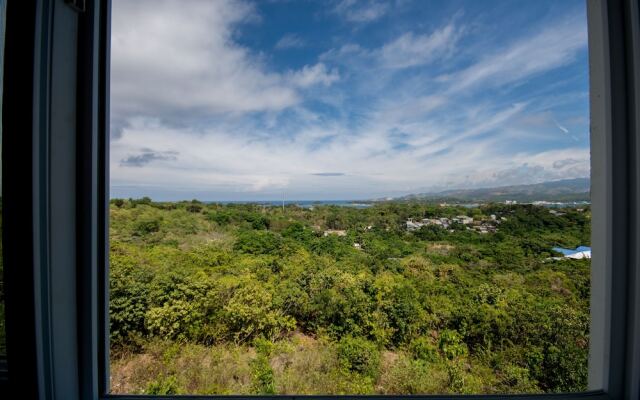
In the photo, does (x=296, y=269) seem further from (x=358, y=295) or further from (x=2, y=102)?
(x=2, y=102)

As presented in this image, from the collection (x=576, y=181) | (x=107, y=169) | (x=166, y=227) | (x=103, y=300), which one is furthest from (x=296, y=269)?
(x=576, y=181)

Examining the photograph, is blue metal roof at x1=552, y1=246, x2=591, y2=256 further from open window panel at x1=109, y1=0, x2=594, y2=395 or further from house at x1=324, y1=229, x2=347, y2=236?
house at x1=324, y1=229, x2=347, y2=236

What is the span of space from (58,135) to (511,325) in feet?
9.18

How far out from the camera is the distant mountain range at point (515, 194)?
1387 millimetres

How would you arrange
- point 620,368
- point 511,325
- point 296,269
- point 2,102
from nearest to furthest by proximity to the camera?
1. point 2,102
2. point 620,368
3. point 511,325
4. point 296,269

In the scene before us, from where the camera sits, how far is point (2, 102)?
633mm

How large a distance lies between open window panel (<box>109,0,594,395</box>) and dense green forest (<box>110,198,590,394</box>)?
0.01 metres

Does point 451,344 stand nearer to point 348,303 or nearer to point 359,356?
point 359,356

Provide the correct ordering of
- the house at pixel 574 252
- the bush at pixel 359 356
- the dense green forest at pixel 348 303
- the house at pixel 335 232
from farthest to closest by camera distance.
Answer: the house at pixel 335 232, the bush at pixel 359 356, the dense green forest at pixel 348 303, the house at pixel 574 252

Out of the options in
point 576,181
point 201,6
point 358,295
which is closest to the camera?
point 576,181

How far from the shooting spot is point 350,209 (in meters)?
2.45

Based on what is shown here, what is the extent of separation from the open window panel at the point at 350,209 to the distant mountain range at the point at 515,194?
0.05ft

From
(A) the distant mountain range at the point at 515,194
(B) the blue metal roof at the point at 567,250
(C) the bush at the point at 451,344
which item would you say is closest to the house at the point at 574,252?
(B) the blue metal roof at the point at 567,250

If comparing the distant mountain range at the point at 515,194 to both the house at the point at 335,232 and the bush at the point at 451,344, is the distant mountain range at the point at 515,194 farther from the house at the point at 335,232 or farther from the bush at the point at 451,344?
the bush at the point at 451,344
